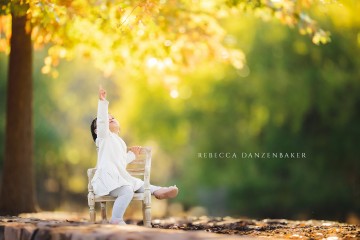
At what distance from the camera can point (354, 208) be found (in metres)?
20.5

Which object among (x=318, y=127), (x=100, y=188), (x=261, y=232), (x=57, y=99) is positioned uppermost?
(x=57, y=99)

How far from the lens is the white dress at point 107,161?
778 cm

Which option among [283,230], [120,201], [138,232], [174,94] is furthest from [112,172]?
[174,94]

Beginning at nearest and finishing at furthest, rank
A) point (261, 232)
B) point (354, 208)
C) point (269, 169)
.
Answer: point (261, 232) < point (354, 208) < point (269, 169)

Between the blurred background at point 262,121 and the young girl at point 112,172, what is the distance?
9435mm

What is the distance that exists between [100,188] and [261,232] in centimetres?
218

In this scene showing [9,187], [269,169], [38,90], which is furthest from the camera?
[38,90]

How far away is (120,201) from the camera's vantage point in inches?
304

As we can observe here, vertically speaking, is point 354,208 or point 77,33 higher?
point 77,33

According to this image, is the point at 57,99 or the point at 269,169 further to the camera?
the point at 57,99

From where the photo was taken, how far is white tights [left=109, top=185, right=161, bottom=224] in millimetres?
7662

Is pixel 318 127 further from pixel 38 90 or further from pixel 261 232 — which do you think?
pixel 261 232

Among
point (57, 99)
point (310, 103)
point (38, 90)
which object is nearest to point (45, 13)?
point (310, 103)

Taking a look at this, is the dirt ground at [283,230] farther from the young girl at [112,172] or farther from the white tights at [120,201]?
the white tights at [120,201]
